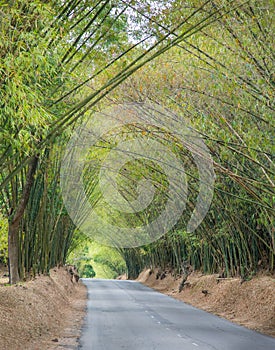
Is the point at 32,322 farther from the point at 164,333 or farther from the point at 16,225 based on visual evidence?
the point at 16,225

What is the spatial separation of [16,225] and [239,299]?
215 inches

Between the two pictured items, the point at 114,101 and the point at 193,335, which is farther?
the point at 114,101

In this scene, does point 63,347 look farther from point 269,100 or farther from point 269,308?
point 269,308

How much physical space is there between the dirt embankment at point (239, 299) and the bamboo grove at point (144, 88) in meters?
0.58

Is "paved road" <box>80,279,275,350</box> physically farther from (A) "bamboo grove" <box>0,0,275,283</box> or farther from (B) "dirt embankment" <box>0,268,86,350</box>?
(A) "bamboo grove" <box>0,0,275,283</box>

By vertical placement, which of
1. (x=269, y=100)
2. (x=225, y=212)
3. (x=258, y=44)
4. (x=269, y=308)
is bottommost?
(x=269, y=308)

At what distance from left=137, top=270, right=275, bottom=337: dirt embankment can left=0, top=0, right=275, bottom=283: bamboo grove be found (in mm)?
584

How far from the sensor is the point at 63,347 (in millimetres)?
6680

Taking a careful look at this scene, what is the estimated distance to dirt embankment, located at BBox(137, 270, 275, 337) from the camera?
984cm

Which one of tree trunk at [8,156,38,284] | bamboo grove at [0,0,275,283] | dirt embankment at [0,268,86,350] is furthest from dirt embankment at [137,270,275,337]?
tree trunk at [8,156,38,284]

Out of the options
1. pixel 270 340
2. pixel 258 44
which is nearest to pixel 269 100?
pixel 258 44

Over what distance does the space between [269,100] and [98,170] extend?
11.5m

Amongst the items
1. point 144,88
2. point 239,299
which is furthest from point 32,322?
point 239,299

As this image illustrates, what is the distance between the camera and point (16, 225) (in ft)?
32.2
